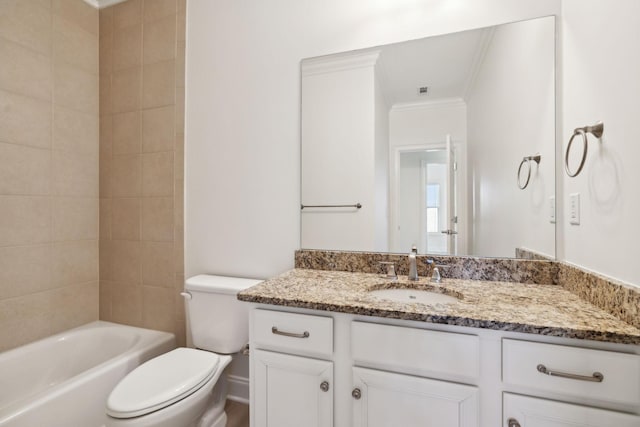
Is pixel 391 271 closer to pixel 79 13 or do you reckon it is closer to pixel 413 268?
pixel 413 268

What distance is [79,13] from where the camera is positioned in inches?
76.5

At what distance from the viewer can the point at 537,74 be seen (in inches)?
49.1

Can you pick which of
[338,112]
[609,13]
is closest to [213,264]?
[338,112]

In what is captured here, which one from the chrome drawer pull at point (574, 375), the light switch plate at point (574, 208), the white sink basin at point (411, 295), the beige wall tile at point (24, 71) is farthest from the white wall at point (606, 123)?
the beige wall tile at point (24, 71)

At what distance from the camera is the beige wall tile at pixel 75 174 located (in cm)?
182

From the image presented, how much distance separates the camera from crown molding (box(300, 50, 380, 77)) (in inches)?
58.6

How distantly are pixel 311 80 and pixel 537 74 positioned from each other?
105 cm

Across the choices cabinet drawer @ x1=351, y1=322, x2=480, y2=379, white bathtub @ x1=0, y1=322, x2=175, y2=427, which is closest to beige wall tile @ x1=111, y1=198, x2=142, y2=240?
white bathtub @ x1=0, y1=322, x2=175, y2=427

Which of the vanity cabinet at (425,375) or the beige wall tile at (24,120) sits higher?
the beige wall tile at (24,120)

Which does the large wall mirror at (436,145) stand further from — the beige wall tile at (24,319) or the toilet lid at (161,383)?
the beige wall tile at (24,319)

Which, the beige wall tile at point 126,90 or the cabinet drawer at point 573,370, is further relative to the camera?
the beige wall tile at point 126,90

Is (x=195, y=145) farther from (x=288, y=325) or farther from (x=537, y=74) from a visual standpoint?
(x=537, y=74)

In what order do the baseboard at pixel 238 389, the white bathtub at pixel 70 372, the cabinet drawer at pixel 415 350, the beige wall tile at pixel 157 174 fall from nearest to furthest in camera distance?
the cabinet drawer at pixel 415 350 < the white bathtub at pixel 70 372 < the baseboard at pixel 238 389 < the beige wall tile at pixel 157 174

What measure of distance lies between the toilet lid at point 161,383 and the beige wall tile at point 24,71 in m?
1.71
